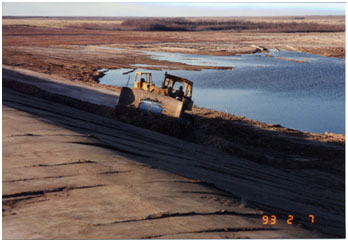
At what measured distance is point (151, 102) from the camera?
1344 centimetres

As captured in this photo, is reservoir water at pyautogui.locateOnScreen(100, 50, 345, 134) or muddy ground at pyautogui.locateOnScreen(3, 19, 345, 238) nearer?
muddy ground at pyautogui.locateOnScreen(3, 19, 345, 238)

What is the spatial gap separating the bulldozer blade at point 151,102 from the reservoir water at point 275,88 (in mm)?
4095

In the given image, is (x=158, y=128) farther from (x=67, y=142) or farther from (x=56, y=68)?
(x=56, y=68)

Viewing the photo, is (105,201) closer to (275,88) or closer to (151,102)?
(151,102)

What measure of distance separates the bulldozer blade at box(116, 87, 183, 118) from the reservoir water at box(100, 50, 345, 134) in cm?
410

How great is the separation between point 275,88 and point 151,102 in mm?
11894

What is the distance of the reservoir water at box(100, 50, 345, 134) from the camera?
18078mm

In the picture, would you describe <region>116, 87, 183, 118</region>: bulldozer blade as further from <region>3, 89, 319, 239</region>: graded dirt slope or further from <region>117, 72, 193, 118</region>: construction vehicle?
<region>3, 89, 319, 239</region>: graded dirt slope

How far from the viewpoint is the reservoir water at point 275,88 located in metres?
18.1

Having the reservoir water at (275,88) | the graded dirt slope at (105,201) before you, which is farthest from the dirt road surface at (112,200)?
the reservoir water at (275,88)

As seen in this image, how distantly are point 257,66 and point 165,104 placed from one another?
Answer: 19.5 meters
